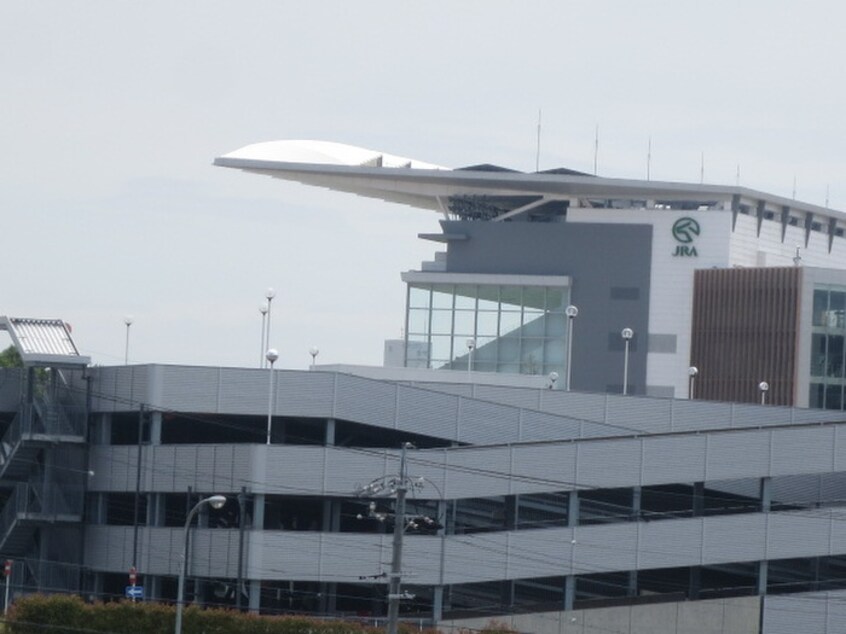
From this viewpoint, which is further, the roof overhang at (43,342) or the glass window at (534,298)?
the glass window at (534,298)

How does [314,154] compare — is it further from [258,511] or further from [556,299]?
[258,511]

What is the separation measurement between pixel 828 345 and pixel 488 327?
17.8m

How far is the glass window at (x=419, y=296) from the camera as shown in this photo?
103 meters

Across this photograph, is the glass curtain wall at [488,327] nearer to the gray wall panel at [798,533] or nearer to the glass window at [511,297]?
the glass window at [511,297]

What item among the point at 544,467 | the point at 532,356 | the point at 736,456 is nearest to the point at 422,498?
the point at 544,467

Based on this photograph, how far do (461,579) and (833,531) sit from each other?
13606 millimetres

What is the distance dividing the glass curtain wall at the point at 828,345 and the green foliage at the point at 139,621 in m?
40.7

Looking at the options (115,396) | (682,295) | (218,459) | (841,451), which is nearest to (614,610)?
(841,451)

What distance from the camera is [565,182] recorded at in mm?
99000

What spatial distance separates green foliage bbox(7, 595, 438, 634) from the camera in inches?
2269

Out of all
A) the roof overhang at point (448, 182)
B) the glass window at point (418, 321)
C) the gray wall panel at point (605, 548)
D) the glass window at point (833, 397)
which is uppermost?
the roof overhang at point (448, 182)

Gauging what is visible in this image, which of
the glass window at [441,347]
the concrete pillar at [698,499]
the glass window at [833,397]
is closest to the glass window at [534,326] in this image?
the glass window at [441,347]

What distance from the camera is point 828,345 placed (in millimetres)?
94688

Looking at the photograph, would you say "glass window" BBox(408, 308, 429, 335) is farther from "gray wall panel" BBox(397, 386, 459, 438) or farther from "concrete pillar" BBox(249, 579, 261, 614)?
"concrete pillar" BBox(249, 579, 261, 614)
